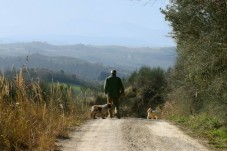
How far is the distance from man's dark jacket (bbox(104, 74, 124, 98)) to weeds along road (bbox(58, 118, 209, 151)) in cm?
668

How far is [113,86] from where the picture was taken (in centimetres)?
2248

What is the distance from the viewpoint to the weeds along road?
11.4 meters

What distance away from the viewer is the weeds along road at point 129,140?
37.5 ft

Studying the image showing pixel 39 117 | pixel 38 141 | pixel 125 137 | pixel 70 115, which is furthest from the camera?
pixel 70 115

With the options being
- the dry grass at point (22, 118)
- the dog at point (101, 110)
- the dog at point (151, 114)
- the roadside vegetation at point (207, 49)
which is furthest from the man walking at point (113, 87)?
the dry grass at point (22, 118)

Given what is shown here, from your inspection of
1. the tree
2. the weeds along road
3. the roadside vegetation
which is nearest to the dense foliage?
the roadside vegetation

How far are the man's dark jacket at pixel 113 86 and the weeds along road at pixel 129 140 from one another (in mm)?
6685

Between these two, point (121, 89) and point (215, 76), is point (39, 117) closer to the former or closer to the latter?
point (215, 76)

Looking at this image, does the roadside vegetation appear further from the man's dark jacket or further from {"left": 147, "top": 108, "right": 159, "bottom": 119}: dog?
{"left": 147, "top": 108, "right": 159, "bottom": 119}: dog

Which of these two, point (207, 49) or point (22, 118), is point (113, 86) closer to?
point (207, 49)

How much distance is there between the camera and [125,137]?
13.3 meters

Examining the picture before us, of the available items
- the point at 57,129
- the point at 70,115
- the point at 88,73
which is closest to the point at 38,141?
the point at 57,129

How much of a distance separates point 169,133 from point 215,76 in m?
2.26

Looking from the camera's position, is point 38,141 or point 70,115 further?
point 70,115
